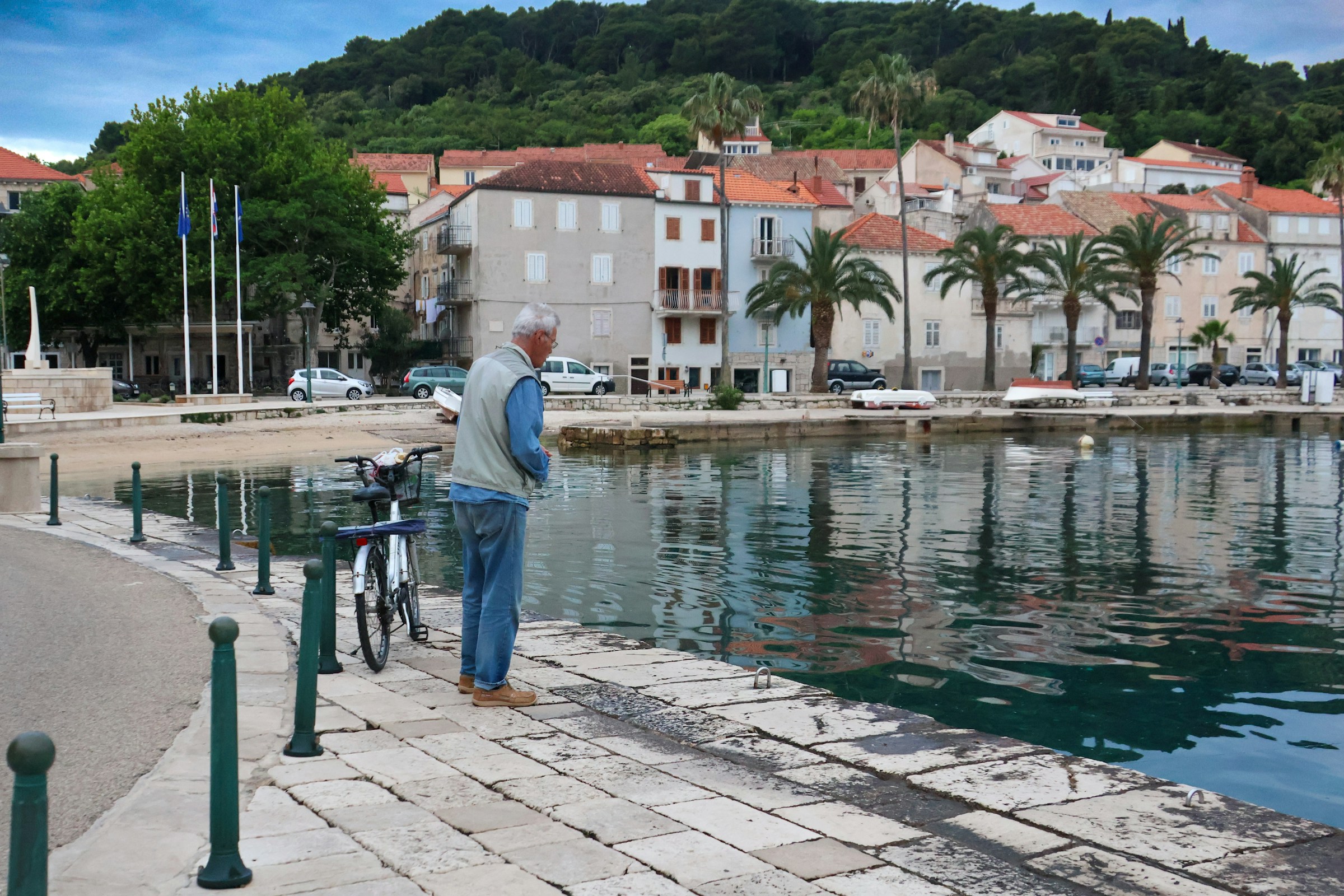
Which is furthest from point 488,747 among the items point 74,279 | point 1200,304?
point 1200,304

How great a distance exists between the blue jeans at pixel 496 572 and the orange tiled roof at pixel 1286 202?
8235 cm

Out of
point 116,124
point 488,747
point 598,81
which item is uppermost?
point 598,81

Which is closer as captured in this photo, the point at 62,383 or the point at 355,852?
the point at 355,852

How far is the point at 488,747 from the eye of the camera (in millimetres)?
5695

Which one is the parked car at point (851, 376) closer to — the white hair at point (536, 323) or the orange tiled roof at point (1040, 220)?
the orange tiled roof at point (1040, 220)

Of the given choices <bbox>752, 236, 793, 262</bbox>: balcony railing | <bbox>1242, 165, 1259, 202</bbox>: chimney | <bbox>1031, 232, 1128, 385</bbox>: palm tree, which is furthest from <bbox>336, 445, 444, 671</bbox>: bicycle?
<bbox>1242, 165, 1259, 202</bbox>: chimney

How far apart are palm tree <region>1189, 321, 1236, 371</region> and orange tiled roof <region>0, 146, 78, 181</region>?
245 feet

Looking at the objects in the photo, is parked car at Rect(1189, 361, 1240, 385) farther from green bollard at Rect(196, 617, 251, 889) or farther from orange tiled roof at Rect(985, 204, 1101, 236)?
green bollard at Rect(196, 617, 251, 889)

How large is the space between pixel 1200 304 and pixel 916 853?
77726mm

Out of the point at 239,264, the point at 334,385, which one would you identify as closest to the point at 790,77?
the point at 334,385

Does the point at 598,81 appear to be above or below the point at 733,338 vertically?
above

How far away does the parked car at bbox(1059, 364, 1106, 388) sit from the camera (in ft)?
204

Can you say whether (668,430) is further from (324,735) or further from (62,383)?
(324,735)

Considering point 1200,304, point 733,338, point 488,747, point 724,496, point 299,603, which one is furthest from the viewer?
point 1200,304
